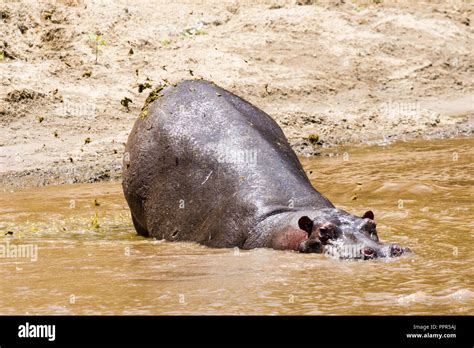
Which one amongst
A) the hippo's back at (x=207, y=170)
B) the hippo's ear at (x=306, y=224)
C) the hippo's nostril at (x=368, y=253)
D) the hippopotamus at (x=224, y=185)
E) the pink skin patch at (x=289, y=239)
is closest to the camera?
the hippo's nostril at (x=368, y=253)

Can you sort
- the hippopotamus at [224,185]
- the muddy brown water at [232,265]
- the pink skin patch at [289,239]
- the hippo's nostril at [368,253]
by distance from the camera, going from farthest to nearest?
1. the pink skin patch at [289,239]
2. the hippopotamus at [224,185]
3. the hippo's nostril at [368,253]
4. the muddy brown water at [232,265]

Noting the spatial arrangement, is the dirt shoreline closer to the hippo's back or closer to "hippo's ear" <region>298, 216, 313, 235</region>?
the hippo's back

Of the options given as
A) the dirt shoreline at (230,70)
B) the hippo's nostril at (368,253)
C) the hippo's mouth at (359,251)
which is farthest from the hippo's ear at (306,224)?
the dirt shoreline at (230,70)

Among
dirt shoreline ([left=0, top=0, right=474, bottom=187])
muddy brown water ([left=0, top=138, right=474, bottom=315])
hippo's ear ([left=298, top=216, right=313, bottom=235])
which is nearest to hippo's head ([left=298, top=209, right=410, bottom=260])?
hippo's ear ([left=298, top=216, right=313, bottom=235])

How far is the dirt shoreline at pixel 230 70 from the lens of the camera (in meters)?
14.5

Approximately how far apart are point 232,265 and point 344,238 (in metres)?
0.88

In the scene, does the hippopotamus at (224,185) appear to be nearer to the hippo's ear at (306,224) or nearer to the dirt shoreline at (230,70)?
the hippo's ear at (306,224)

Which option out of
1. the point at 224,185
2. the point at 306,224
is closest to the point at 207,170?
the point at 224,185

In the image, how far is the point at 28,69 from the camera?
51.4 ft

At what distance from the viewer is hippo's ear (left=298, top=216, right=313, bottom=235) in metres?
7.82

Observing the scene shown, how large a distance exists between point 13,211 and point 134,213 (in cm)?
191

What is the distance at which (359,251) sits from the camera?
300 inches

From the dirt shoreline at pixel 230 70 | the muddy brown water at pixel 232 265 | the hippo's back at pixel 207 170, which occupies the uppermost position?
the dirt shoreline at pixel 230 70

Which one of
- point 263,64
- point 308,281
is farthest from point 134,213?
point 263,64
